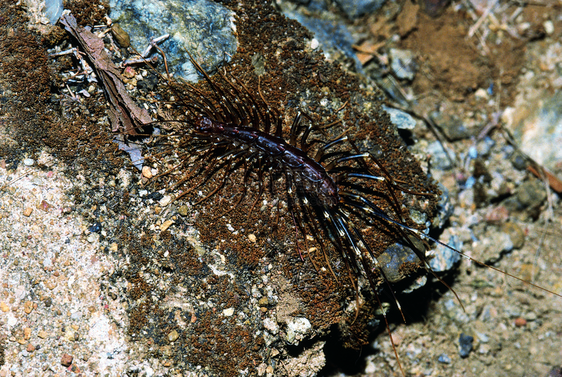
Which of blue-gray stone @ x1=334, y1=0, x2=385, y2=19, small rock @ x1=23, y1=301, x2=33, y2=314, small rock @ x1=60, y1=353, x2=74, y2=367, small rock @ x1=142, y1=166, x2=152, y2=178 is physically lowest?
small rock @ x1=60, y1=353, x2=74, y2=367

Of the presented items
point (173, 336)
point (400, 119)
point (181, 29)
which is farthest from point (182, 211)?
point (400, 119)

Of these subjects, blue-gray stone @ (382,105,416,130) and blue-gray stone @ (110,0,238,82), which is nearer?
blue-gray stone @ (110,0,238,82)

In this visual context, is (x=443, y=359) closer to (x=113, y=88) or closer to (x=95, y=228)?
(x=95, y=228)

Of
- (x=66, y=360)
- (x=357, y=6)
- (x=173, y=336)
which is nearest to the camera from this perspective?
(x=66, y=360)

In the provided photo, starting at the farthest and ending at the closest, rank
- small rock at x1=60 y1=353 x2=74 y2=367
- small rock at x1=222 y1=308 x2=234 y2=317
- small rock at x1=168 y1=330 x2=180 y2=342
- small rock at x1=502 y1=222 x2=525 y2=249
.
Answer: small rock at x1=502 y1=222 x2=525 y2=249 → small rock at x1=222 y1=308 x2=234 y2=317 → small rock at x1=168 y1=330 x2=180 y2=342 → small rock at x1=60 y1=353 x2=74 y2=367

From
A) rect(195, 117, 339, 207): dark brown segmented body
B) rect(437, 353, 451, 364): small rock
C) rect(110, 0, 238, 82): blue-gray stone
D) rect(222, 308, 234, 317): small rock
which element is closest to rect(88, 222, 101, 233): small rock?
rect(195, 117, 339, 207): dark brown segmented body

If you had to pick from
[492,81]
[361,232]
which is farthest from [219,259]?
[492,81]

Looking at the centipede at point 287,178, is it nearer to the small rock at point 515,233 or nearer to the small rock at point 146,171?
the small rock at point 146,171

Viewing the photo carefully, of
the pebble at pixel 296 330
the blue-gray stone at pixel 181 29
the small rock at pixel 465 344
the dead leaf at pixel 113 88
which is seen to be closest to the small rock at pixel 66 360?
the pebble at pixel 296 330

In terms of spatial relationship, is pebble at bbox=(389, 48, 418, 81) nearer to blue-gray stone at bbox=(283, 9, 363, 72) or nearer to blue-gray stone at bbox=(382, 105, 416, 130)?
blue-gray stone at bbox=(283, 9, 363, 72)
